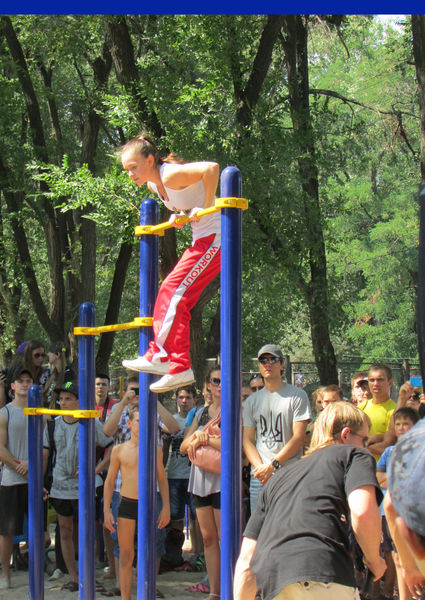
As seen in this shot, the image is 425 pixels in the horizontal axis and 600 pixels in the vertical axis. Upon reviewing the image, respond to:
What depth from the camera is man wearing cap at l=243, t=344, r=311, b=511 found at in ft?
17.4

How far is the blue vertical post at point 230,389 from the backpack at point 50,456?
11.8ft

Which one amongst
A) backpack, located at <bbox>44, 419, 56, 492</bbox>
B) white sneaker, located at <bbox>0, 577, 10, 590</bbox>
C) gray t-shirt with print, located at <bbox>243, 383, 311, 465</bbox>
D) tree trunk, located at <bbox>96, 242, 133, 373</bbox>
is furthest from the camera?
tree trunk, located at <bbox>96, 242, 133, 373</bbox>

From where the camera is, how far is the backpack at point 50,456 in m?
6.94

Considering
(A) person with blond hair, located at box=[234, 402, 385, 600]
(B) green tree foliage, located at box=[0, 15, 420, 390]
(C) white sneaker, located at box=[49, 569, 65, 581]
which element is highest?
(B) green tree foliage, located at box=[0, 15, 420, 390]

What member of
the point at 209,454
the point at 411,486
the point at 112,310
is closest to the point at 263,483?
the point at 209,454

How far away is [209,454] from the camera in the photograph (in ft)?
18.5

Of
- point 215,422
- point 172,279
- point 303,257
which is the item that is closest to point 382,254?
point 303,257

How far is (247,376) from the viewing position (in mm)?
12398

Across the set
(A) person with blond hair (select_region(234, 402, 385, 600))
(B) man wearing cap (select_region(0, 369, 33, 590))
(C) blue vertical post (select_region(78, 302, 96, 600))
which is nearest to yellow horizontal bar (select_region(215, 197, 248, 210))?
(A) person with blond hair (select_region(234, 402, 385, 600))

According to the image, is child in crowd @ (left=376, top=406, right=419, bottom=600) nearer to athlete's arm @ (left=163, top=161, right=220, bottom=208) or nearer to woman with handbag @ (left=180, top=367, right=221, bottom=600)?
woman with handbag @ (left=180, top=367, right=221, bottom=600)

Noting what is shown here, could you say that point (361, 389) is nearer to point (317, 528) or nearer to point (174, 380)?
point (174, 380)

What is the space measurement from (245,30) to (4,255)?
7145mm

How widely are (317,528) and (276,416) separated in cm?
270

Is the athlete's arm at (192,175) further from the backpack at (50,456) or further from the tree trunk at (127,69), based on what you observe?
the tree trunk at (127,69)
